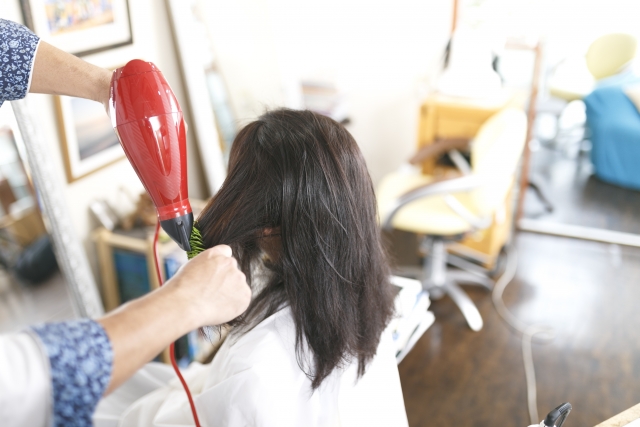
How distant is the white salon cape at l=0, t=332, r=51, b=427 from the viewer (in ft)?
1.83

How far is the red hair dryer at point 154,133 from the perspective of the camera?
0.89 metres

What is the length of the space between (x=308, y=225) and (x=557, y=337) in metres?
1.86

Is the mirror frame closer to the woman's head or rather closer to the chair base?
the woman's head

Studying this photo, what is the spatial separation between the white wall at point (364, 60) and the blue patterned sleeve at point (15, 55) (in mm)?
1772

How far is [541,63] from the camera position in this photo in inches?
106

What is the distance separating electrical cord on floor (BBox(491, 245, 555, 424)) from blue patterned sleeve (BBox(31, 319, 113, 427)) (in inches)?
71.2

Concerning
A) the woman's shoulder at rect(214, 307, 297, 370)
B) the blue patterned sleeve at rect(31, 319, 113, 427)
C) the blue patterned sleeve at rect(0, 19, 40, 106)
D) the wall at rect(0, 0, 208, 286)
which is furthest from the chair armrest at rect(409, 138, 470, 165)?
the blue patterned sleeve at rect(31, 319, 113, 427)

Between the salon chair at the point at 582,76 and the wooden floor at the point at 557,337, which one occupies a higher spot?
the salon chair at the point at 582,76

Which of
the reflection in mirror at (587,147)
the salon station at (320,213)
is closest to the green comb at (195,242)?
the salon station at (320,213)

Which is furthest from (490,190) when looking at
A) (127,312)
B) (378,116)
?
(127,312)

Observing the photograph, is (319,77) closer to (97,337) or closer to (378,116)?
(378,116)

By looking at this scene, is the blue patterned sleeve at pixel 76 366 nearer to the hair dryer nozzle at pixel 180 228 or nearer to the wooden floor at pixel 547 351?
the hair dryer nozzle at pixel 180 228

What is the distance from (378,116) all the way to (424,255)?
94 centimetres

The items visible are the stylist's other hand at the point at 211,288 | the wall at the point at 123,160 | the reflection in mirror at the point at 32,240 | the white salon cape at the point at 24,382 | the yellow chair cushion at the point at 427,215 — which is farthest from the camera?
the yellow chair cushion at the point at 427,215
